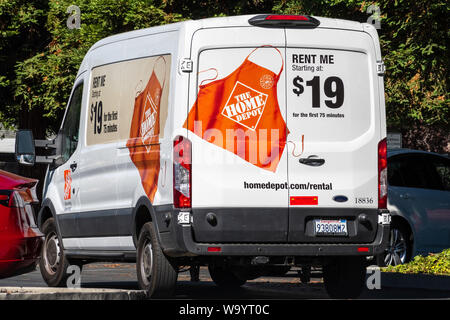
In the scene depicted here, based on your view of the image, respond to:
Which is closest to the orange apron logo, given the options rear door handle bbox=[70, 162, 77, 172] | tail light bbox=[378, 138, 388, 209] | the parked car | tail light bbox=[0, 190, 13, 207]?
rear door handle bbox=[70, 162, 77, 172]

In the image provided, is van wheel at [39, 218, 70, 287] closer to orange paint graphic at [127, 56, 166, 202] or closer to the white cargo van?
the white cargo van

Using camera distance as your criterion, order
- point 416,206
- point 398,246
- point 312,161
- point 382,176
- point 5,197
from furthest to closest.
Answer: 1. point 416,206
2. point 398,246
3. point 382,176
4. point 312,161
5. point 5,197

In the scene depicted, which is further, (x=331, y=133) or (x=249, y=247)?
(x=331, y=133)

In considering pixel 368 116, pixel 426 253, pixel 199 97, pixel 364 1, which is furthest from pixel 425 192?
pixel 199 97

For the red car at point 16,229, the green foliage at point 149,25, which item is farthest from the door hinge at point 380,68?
the green foliage at point 149,25

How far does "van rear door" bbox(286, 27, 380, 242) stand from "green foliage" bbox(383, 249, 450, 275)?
4337 millimetres

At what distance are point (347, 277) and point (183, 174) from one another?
231cm

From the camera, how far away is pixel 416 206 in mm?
16344

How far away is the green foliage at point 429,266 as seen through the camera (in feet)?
47.0

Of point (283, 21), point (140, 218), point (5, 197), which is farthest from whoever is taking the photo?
point (140, 218)

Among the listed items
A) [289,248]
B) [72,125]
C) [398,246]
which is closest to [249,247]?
[289,248]

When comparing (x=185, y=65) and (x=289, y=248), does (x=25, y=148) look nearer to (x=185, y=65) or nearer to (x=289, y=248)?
(x=185, y=65)

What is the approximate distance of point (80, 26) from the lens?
79.7ft
